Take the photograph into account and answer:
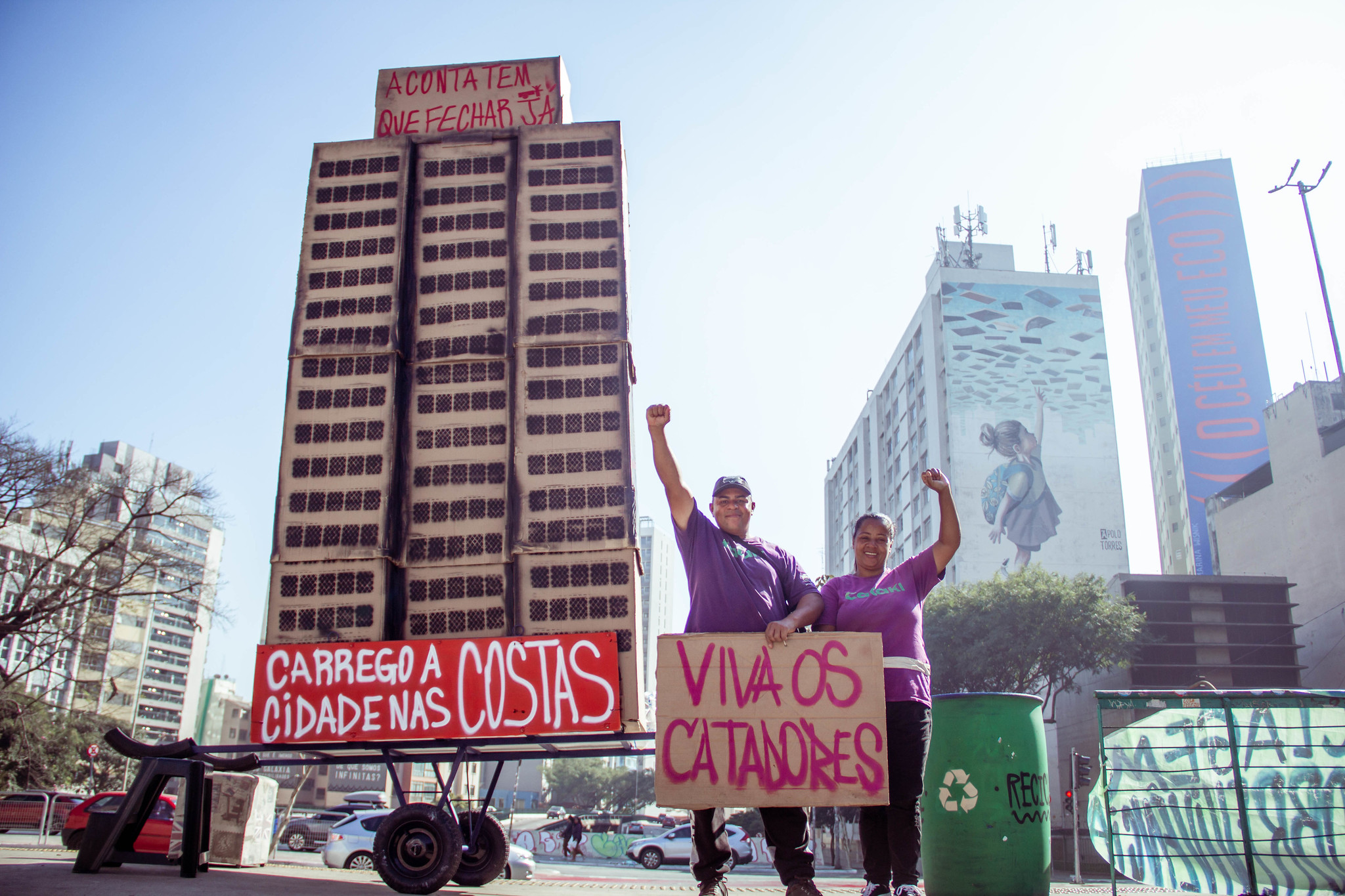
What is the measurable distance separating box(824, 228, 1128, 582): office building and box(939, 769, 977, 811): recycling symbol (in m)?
57.3

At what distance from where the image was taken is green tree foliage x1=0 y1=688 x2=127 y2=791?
26.7 metres

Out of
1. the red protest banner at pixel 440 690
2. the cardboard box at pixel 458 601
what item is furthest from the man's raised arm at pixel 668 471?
the cardboard box at pixel 458 601

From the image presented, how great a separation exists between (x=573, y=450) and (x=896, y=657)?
3543 millimetres

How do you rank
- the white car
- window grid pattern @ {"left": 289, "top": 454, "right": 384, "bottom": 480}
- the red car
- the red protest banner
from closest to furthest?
the red protest banner < window grid pattern @ {"left": 289, "top": 454, "right": 384, "bottom": 480} < the red car < the white car

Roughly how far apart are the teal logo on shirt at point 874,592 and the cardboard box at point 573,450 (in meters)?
2.51

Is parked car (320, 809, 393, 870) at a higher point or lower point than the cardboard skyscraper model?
lower

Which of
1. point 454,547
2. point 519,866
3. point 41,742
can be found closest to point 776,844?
point 454,547

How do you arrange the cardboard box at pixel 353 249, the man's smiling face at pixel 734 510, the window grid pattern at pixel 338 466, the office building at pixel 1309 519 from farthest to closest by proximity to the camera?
the office building at pixel 1309 519 → the cardboard box at pixel 353 249 → the window grid pattern at pixel 338 466 → the man's smiling face at pixel 734 510

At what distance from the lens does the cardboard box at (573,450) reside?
23.6 feet

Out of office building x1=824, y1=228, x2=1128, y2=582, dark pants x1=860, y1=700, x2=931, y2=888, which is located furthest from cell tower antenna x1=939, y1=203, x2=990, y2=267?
dark pants x1=860, y1=700, x2=931, y2=888

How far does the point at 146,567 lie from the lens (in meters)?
26.4

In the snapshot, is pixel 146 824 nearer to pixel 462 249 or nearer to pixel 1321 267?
pixel 462 249

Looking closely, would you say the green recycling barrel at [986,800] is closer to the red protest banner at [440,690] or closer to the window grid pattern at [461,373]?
the red protest banner at [440,690]

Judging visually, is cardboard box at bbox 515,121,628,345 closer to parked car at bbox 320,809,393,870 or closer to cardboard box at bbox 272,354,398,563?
cardboard box at bbox 272,354,398,563
